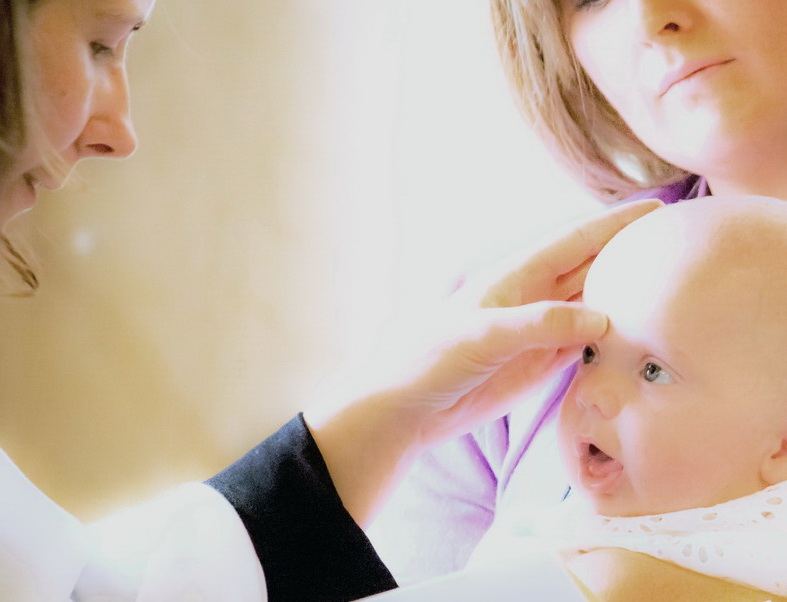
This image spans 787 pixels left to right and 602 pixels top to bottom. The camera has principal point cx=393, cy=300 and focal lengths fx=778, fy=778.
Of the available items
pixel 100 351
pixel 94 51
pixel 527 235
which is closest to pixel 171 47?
pixel 94 51

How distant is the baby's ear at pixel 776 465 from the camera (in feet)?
1.64

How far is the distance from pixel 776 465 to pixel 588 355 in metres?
0.15

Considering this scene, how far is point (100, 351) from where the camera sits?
74 cm

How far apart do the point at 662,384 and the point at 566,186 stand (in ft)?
1.60

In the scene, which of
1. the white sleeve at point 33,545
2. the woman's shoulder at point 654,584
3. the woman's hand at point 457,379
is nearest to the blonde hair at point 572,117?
the woman's hand at point 457,379

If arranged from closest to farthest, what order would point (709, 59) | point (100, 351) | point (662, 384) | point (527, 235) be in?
point (662, 384), point (709, 59), point (100, 351), point (527, 235)

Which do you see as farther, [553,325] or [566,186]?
[566,186]

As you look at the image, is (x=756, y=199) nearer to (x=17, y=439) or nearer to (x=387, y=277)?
(x=387, y=277)

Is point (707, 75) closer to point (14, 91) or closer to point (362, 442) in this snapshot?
point (362, 442)

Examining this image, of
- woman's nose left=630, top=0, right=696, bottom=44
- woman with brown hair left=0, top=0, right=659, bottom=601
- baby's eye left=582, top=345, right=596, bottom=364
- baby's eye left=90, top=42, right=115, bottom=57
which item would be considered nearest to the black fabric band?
woman with brown hair left=0, top=0, right=659, bottom=601

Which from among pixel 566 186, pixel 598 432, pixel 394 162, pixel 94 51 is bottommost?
pixel 598 432

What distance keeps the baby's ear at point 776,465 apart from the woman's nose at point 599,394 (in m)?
0.10

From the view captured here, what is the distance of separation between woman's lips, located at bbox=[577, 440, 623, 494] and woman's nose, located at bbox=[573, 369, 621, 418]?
27 millimetres

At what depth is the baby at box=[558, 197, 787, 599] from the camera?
0.48 meters
